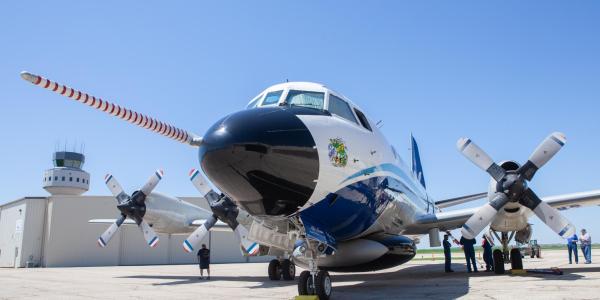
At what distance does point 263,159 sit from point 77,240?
3972 cm

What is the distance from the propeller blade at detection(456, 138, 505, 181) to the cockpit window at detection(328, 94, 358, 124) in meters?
4.13

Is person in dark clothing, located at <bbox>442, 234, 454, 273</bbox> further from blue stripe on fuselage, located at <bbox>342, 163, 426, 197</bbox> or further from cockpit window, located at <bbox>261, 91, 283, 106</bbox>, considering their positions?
cockpit window, located at <bbox>261, 91, 283, 106</bbox>

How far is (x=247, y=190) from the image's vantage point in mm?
7473

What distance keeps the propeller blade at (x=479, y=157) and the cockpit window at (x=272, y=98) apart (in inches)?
228

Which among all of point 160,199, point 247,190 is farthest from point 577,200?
point 160,199

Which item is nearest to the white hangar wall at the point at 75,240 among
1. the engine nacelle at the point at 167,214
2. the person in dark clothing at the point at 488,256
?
the engine nacelle at the point at 167,214

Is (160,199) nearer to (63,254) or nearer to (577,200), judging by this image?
(577,200)

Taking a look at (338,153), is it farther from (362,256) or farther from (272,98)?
(362,256)

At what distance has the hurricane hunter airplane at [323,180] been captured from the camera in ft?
24.0

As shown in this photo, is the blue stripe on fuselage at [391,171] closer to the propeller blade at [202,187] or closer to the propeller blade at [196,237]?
the propeller blade at [202,187]

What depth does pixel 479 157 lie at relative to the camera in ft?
40.6

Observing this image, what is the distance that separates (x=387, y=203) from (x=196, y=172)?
354 inches

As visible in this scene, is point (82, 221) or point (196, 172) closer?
point (196, 172)

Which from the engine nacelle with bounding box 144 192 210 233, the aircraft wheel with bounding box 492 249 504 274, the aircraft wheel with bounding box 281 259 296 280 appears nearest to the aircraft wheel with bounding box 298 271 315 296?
the aircraft wheel with bounding box 281 259 296 280
